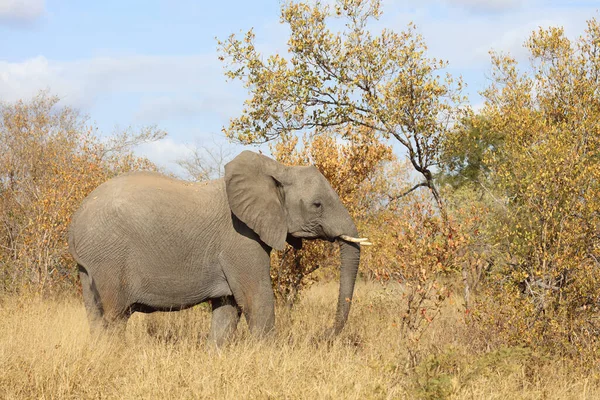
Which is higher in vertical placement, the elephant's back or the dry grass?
the elephant's back

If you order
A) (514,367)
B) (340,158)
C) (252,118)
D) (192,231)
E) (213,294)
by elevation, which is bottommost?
(514,367)

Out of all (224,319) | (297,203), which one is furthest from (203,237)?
(297,203)

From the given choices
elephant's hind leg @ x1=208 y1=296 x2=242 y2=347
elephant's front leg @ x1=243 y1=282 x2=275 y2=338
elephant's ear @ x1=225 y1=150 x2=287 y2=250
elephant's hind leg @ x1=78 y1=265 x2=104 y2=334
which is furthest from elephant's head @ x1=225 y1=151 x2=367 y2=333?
elephant's hind leg @ x1=78 y1=265 x2=104 y2=334

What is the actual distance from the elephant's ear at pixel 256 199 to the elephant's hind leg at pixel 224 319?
1067 mm

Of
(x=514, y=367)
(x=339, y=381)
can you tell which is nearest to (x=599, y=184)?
(x=514, y=367)

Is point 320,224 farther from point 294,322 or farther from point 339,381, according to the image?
point 339,381

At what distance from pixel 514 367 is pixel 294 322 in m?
4.41

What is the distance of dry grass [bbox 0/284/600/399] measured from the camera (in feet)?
22.6

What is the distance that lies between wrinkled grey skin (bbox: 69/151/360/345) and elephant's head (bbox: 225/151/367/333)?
0.04ft

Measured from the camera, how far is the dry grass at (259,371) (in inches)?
272

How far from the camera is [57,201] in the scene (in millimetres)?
14000

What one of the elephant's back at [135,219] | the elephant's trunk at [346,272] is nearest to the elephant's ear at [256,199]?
the elephant's back at [135,219]

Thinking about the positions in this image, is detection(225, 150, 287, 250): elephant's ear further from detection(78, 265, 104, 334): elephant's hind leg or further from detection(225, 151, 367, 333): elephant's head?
detection(78, 265, 104, 334): elephant's hind leg

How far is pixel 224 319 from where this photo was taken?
32.5ft
